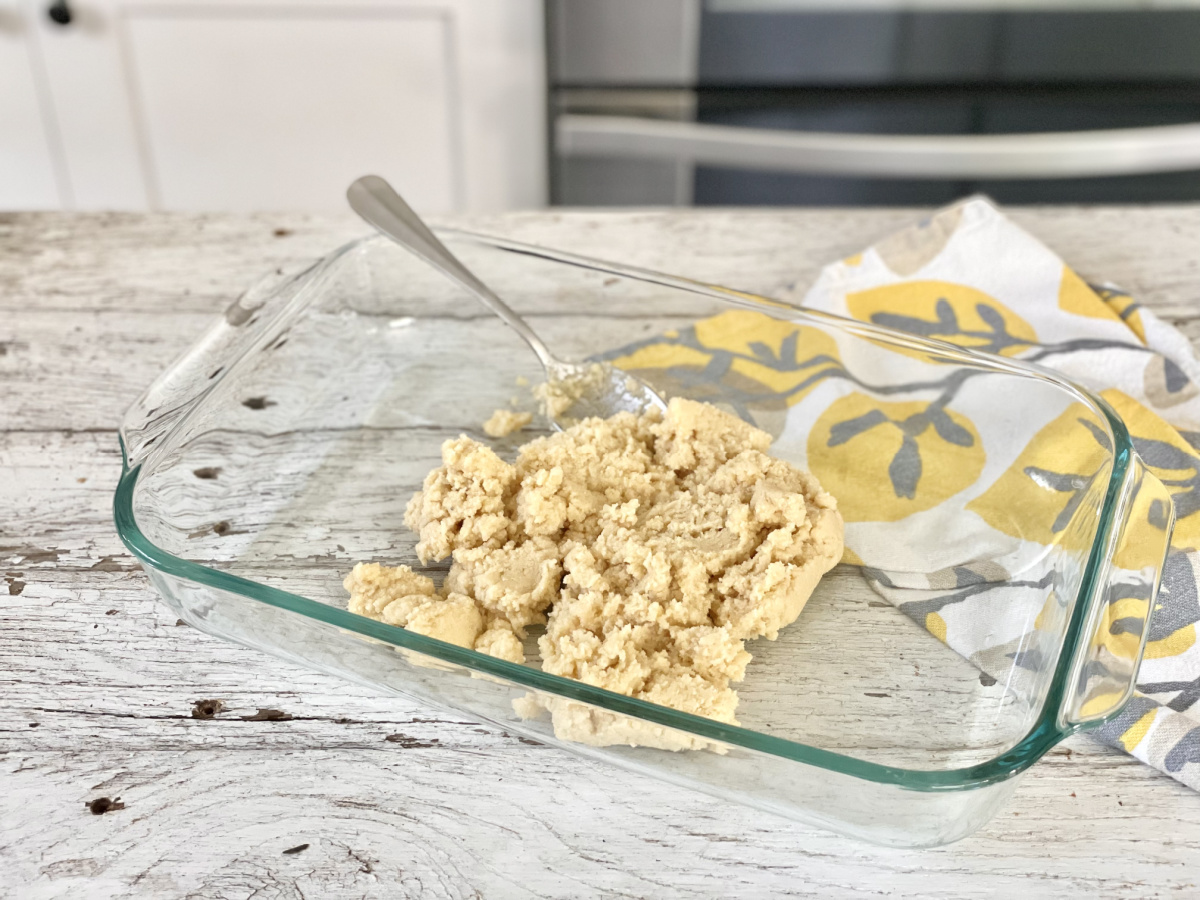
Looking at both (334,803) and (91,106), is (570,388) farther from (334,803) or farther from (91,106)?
(91,106)

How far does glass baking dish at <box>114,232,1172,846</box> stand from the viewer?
0.47 m

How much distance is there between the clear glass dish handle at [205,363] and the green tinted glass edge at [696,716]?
0.07 metres

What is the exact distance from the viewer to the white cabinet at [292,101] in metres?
1.35

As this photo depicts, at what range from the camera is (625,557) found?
21.5 inches

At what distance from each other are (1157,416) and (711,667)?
390 millimetres

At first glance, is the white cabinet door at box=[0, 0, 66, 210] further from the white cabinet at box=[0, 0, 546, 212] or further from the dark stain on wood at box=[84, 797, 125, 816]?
the dark stain on wood at box=[84, 797, 125, 816]

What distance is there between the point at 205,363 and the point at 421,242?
6.8 inches

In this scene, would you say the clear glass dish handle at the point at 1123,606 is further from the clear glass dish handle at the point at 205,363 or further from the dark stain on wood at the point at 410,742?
the clear glass dish handle at the point at 205,363

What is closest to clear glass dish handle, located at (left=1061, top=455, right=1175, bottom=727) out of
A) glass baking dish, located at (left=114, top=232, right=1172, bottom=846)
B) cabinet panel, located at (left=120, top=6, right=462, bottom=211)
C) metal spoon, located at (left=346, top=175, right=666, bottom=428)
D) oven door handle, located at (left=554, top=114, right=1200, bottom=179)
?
glass baking dish, located at (left=114, top=232, right=1172, bottom=846)

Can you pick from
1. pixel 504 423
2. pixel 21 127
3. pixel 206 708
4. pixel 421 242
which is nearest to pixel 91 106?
pixel 21 127

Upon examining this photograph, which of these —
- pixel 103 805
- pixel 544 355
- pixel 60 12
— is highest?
pixel 60 12

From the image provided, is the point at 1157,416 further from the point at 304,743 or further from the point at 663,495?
the point at 304,743

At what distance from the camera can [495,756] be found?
0.53 meters

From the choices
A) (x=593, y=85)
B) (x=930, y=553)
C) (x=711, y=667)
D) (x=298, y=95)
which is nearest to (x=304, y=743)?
(x=711, y=667)
